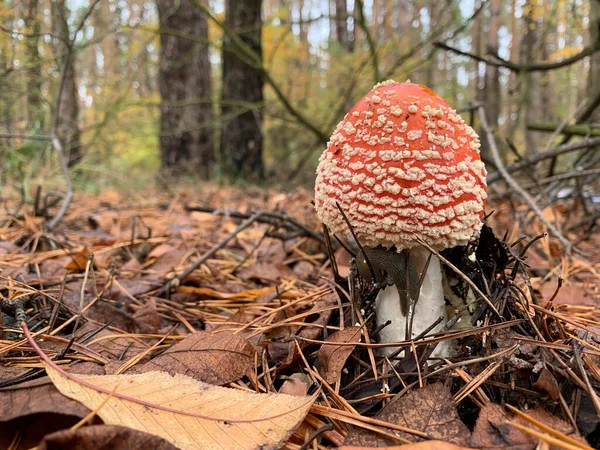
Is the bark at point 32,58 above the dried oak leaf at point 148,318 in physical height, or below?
above

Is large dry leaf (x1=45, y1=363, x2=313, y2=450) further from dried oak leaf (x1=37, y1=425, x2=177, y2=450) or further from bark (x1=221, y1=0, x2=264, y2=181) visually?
bark (x1=221, y1=0, x2=264, y2=181)

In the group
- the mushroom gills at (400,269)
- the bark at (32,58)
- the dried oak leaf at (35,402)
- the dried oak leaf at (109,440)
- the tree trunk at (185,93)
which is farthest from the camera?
the tree trunk at (185,93)

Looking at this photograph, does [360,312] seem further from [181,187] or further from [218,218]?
[181,187]

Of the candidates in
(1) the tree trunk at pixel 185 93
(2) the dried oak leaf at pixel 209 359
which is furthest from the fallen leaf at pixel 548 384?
(1) the tree trunk at pixel 185 93

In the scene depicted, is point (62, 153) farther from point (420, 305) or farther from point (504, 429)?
point (504, 429)

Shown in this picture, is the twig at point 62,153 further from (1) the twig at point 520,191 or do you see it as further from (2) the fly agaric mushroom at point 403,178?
(1) the twig at point 520,191

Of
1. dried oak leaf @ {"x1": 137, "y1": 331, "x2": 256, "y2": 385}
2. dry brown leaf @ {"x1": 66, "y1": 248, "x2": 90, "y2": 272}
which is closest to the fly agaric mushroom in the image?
dried oak leaf @ {"x1": 137, "y1": 331, "x2": 256, "y2": 385}

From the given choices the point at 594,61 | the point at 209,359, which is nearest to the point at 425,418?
the point at 209,359
